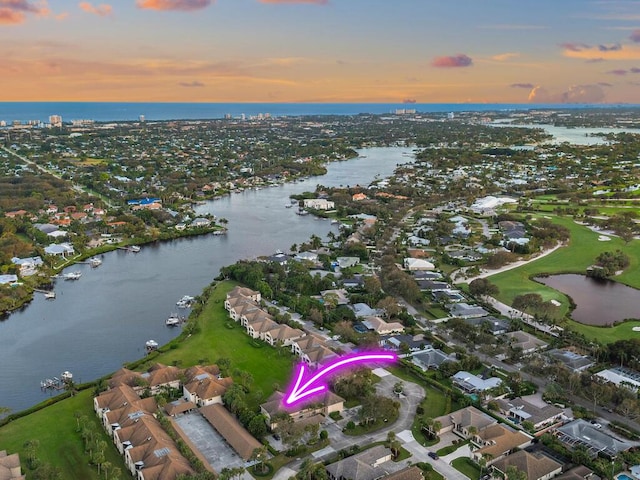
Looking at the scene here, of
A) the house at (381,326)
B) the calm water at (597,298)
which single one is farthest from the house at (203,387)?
the calm water at (597,298)

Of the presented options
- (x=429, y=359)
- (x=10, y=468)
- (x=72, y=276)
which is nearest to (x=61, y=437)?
(x=10, y=468)

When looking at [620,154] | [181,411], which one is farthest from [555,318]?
[620,154]

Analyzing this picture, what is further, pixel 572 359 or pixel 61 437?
pixel 572 359

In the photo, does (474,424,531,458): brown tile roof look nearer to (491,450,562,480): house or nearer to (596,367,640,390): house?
(491,450,562,480): house

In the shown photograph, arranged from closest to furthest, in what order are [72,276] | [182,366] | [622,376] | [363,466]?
[363,466], [622,376], [182,366], [72,276]

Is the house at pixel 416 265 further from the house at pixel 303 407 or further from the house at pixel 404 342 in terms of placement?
the house at pixel 303 407

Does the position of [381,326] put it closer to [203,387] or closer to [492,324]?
[492,324]

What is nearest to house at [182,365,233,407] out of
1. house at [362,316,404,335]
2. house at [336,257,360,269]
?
house at [362,316,404,335]
